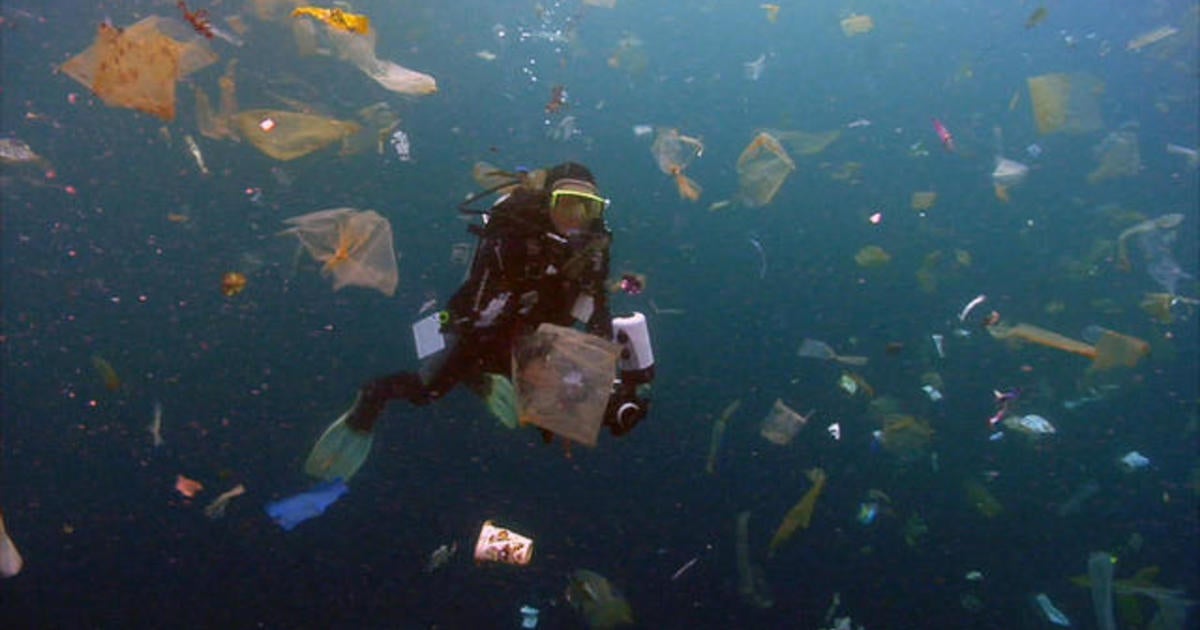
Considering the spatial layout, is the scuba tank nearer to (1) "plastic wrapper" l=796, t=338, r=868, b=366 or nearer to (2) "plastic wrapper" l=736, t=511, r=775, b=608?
(2) "plastic wrapper" l=736, t=511, r=775, b=608

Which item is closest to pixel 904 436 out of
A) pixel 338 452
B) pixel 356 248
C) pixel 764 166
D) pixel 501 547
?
pixel 764 166

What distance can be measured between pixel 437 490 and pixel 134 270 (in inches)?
110

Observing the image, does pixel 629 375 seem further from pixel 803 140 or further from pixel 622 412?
pixel 803 140

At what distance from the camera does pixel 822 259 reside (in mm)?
6445

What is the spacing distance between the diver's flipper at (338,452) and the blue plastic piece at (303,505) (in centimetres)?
20

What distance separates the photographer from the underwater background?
15.0 ft

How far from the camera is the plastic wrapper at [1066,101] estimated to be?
222 inches

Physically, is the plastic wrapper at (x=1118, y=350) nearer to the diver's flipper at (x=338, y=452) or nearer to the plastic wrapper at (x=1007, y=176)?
the plastic wrapper at (x=1007, y=176)

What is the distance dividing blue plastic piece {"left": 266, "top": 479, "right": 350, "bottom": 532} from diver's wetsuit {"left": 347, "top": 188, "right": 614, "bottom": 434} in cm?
209

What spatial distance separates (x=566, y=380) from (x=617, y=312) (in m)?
2.27

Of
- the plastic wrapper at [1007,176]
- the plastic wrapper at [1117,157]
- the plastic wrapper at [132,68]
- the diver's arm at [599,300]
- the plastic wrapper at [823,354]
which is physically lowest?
the plastic wrapper at [823,354]

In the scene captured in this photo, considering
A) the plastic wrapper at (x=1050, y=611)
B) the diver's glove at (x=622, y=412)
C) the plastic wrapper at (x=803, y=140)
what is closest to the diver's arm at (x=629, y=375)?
the diver's glove at (x=622, y=412)

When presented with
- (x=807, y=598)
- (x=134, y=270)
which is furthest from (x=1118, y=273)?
(x=134, y=270)

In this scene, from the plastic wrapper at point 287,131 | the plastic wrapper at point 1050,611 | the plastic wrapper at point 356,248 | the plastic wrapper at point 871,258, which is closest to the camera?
the plastic wrapper at point 356,248
